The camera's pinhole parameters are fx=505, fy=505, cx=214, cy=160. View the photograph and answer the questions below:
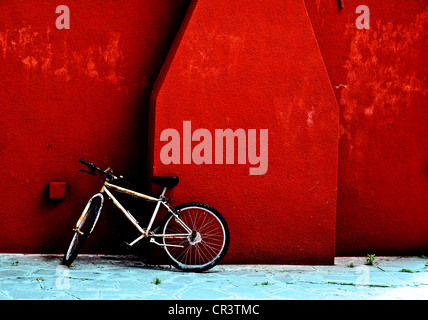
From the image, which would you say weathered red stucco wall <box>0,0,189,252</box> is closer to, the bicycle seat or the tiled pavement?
the tiled pavement

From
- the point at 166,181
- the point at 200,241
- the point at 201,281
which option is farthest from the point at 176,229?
the point at 201,281

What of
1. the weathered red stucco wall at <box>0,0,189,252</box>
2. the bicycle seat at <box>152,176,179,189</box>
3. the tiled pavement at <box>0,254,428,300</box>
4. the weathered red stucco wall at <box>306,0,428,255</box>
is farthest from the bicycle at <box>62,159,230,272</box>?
the weathered red stucco wall at <box>306,0,428,255</box>

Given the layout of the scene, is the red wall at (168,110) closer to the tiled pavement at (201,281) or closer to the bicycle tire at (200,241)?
the bicycle tire at (200,241)

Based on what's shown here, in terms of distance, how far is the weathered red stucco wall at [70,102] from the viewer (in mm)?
6746

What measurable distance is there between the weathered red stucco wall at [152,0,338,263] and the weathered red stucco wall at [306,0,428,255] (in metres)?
A: 0.73

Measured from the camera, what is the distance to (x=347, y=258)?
740cm

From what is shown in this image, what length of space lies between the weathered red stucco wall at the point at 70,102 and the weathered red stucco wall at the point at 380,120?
244cm

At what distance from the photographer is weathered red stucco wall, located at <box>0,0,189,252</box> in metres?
6.75

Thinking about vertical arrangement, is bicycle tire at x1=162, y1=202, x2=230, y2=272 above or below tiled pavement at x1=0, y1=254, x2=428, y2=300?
above

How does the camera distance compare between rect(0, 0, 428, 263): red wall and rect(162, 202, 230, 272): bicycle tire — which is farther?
rect(0, 0, 428, 263): red wall

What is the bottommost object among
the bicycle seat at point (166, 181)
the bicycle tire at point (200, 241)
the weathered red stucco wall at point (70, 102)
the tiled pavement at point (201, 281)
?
the tiled pavement at point (201, 281)

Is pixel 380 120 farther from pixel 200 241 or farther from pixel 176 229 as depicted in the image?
pixel 176 229

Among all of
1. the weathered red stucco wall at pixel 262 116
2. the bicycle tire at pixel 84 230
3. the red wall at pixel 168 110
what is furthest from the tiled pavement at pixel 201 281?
the weathered red stucco wall at pixel 262 116
